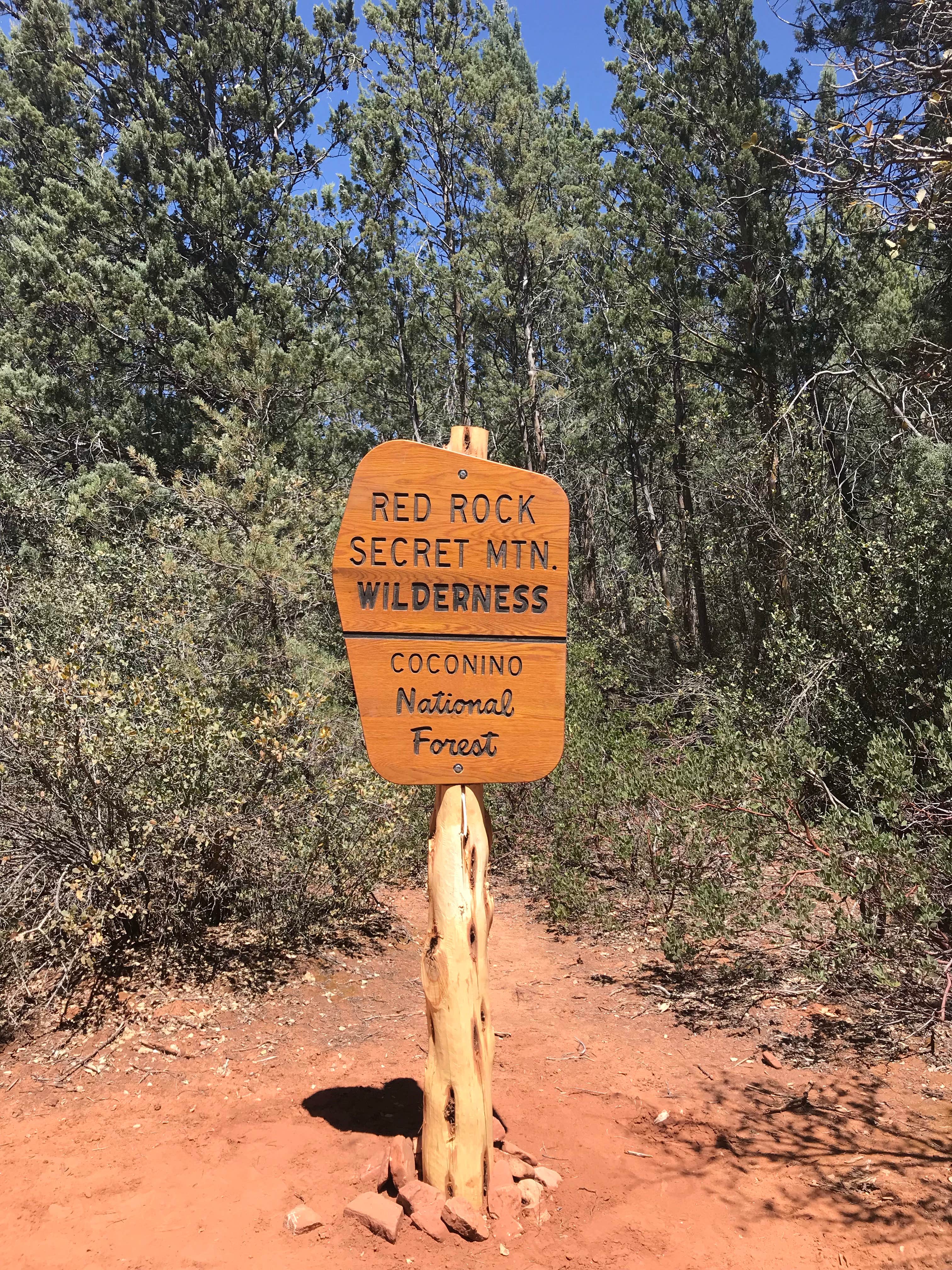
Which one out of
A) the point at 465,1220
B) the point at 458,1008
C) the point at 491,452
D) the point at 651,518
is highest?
the point at 491,452

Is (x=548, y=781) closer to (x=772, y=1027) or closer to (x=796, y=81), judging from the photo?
(x=772, y=1027)

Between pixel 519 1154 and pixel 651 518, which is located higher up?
pixel 651 518

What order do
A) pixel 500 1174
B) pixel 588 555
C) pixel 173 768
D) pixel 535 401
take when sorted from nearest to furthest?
1. pixel 500 1174
2. pixel 173 768
3. pixel 535 401
4. pixel 588 555

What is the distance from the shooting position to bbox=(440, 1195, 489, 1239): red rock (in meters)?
2.63

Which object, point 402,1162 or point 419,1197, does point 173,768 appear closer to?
point 402,1162

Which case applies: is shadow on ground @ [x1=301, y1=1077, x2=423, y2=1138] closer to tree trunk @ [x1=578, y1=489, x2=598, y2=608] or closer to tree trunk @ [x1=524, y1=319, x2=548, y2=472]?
tree trunk @ [x1=578, y1=489, x2=598, y2=608]

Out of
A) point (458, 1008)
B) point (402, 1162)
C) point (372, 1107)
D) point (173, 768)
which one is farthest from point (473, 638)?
point (173, 768)

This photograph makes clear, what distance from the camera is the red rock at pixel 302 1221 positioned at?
2689 mm

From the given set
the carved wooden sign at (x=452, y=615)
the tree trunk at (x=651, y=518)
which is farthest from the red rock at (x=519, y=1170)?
the tree trunk at (x=651, y=518)

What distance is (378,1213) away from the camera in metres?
2.71

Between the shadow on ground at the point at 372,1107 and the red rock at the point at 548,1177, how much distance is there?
53cm

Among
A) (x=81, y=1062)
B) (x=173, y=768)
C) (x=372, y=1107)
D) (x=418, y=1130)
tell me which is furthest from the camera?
(x=173, y=768)

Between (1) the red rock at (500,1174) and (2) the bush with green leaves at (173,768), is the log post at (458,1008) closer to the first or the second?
(1) the red rock at (500,1174)

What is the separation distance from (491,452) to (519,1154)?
14929 millimetres
